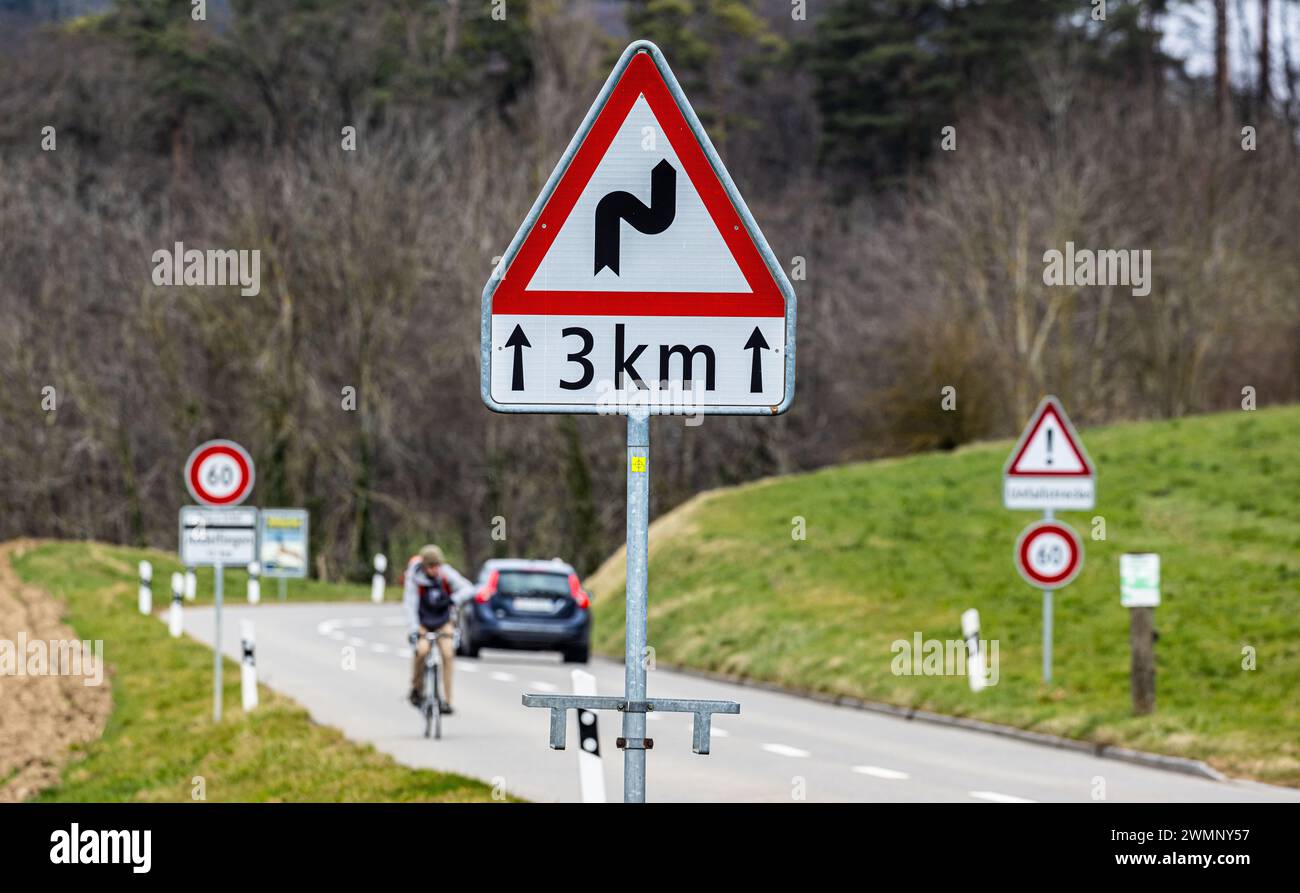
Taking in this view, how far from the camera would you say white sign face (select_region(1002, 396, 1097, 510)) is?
20438 mm

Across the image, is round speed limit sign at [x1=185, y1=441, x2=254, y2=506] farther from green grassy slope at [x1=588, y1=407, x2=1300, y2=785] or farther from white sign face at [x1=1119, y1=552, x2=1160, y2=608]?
Answer: white sign face at [x1=1119, y1=552, x2=1160, y2=608]

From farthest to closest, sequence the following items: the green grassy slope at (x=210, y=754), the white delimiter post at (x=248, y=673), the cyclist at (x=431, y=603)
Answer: the white delimiter post at (x=248, y=673)
the cyclist at (x=431, y=603)
the green grassy slope at (x=210, y=754)

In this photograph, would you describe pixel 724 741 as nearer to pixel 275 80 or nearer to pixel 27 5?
pixel 275 80

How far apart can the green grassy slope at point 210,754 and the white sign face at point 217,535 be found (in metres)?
1.45

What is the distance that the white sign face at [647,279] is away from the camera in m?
4.71

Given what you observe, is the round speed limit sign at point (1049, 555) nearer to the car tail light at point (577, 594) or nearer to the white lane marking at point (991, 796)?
Answer: the white lane marking at point (991, 796)

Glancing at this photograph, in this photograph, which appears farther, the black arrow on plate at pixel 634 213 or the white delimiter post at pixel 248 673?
the white delimiter post at pixel 248 673

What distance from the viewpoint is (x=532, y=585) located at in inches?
1211

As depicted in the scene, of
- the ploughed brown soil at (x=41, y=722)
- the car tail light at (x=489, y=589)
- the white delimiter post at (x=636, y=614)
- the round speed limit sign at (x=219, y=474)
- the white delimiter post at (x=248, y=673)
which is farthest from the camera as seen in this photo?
the car tail light at (x=489, y=589)

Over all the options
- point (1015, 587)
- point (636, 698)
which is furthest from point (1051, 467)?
point (636, 698)

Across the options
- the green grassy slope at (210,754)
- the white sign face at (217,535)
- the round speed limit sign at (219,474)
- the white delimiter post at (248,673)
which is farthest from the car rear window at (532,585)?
the white delimiter post at (248,673)

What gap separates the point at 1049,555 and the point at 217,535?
788 cm

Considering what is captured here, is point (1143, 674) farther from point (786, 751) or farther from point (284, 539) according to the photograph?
point (284, 539)

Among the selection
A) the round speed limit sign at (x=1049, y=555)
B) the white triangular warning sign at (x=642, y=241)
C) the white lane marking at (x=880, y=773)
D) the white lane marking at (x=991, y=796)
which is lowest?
the white lane marking at (x=880, y=773)
